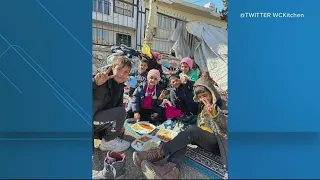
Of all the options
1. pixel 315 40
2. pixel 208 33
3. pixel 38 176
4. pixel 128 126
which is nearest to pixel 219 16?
pixel 208 33

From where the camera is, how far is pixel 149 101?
1.84 meters

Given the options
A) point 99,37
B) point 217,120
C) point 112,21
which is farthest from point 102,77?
point 217,120

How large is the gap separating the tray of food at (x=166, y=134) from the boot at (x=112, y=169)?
274 mm

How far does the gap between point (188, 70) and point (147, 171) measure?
659mm

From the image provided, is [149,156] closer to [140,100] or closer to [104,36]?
[140,100]

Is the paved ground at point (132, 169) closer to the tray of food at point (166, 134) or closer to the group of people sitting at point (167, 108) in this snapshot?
the group of people sitting at point (167, 108)

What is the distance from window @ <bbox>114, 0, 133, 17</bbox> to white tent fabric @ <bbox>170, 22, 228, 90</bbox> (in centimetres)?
30

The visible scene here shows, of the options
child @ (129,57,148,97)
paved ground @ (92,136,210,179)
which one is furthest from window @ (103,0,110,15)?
paved ground @ (92,136,210,179)

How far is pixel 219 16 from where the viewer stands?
1.74 meters

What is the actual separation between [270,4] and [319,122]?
3.00ft

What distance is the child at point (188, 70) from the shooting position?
172cm

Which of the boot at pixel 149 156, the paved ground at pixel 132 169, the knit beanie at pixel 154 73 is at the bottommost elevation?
the paved ground at pixel 132 169
